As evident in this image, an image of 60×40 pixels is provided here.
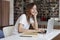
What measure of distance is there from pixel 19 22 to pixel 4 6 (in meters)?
2.11

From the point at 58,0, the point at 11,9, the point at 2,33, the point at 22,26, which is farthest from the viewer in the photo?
the point at 11,9

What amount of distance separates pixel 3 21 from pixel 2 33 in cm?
Answer: 240

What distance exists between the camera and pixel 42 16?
4.85m

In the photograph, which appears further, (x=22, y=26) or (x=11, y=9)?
(x=11, y=9)

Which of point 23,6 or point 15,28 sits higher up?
point 23,6

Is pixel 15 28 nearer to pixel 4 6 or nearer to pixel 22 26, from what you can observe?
pixel 22 26

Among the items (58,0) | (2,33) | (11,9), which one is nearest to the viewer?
(2,33)

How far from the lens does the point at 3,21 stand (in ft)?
16.1

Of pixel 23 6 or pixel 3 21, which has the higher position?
pixel 23 6

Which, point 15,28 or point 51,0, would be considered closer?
point 15,28

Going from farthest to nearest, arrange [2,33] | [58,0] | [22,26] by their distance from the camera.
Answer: [58,0]
[22,26]
[2,33]

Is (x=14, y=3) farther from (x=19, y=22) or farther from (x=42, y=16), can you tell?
(x=19, y=22)

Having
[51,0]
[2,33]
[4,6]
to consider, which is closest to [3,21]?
[4,6]

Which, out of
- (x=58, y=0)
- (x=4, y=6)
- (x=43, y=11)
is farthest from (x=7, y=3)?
(x=58, y=0)
